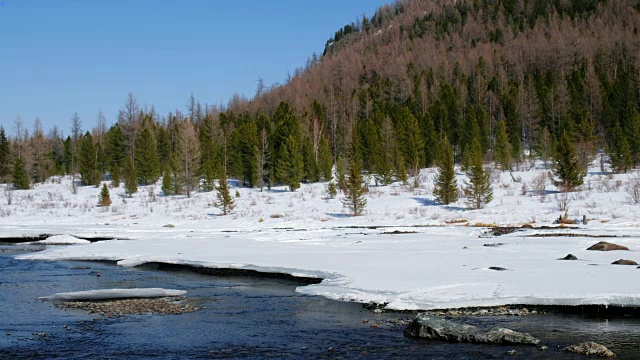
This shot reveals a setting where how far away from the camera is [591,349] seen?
9.43 meters

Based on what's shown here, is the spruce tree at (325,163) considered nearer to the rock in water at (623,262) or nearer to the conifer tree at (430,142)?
the conifer tree at (430,142)

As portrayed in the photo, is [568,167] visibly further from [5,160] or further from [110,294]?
[5,160]

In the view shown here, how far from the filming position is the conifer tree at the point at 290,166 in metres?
60.9

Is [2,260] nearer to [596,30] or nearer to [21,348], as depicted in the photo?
[21,348]

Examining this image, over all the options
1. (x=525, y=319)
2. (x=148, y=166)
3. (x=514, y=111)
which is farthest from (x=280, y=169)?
(x=525, y=319)

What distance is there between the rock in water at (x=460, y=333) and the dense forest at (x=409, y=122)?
3203 centimetres

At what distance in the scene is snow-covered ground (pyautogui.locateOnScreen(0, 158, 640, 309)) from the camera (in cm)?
1426

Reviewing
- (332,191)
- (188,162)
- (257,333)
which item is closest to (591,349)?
(257,333)

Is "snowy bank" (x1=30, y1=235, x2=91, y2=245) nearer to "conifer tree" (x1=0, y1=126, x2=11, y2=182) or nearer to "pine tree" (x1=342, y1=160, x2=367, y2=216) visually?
"pine tree" (x1=342, y1=160, x2=367, y2=216)

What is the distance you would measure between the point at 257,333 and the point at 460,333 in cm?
399

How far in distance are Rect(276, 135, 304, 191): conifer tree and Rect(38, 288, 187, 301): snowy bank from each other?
44.9 meters

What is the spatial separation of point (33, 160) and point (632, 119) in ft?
252

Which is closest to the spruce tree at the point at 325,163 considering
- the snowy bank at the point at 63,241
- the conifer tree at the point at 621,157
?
the conifer tree at the point at 621,157

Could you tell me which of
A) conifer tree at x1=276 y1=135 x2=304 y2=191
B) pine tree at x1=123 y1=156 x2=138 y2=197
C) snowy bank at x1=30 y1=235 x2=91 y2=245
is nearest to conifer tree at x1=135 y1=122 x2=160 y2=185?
pine tree at x1=123 y1=156 x2=138 y2=197
